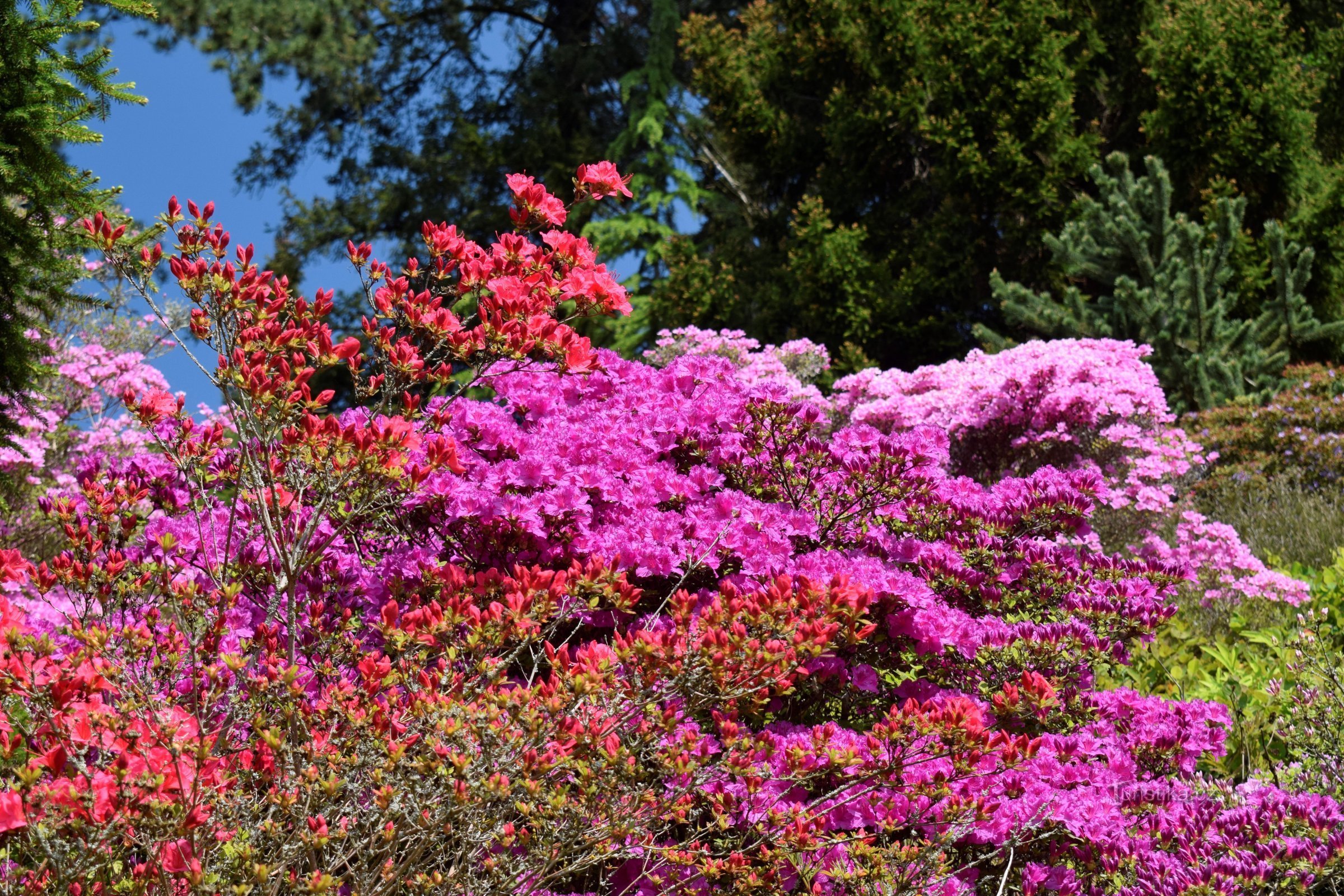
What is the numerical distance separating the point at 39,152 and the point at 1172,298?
32.5 feet

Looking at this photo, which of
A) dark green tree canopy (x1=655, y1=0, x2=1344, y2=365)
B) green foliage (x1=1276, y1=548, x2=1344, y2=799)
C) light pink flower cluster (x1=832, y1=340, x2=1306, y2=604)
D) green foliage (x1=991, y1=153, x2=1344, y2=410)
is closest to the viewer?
green foliage (x1=1276, y1=548, x2=1344, y2=799)

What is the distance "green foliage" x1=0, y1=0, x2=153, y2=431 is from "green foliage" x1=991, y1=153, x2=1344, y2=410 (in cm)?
850

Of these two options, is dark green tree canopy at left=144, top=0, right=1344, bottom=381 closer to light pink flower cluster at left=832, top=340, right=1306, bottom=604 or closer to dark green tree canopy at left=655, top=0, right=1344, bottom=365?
dark green tree canopy at left=655, top=0, right=1344, bottom=365

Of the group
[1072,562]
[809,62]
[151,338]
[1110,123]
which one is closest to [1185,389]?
[1110,123]

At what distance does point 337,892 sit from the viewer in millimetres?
2531

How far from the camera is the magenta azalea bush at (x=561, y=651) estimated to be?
2.32 meters

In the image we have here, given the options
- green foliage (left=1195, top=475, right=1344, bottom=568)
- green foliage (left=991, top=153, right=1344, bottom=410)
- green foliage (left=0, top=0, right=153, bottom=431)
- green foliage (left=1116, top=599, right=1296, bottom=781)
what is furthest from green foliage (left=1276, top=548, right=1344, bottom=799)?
green foliage (left=991, top=153, right=1344, bottom=410)

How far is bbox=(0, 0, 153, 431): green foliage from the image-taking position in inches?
185

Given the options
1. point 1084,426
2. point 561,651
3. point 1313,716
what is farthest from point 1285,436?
point 561,651

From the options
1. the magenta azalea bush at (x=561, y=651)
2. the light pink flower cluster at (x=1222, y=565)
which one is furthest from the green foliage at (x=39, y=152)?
the light pink flower cluster at (x=1222, y=565)

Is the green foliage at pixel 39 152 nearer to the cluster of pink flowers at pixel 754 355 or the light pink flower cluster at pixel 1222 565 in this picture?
the cluster of pink flowers at pixel 754 355

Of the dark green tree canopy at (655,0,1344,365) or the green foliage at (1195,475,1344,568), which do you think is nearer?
the green foliage at (1195,475,1344,568)

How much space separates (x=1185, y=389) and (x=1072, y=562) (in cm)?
811

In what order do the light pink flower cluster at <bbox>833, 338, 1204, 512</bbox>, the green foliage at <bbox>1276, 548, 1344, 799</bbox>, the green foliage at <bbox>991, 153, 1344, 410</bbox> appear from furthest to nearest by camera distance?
the green foliage at <bbox>991, 153, 1344, 410</bbox> → the light pink flower cluster at <bbox>833, 338, 1204, 512</bbox> → the green foliage at <bbox>1276, 548, 1344, 799</bbox>
